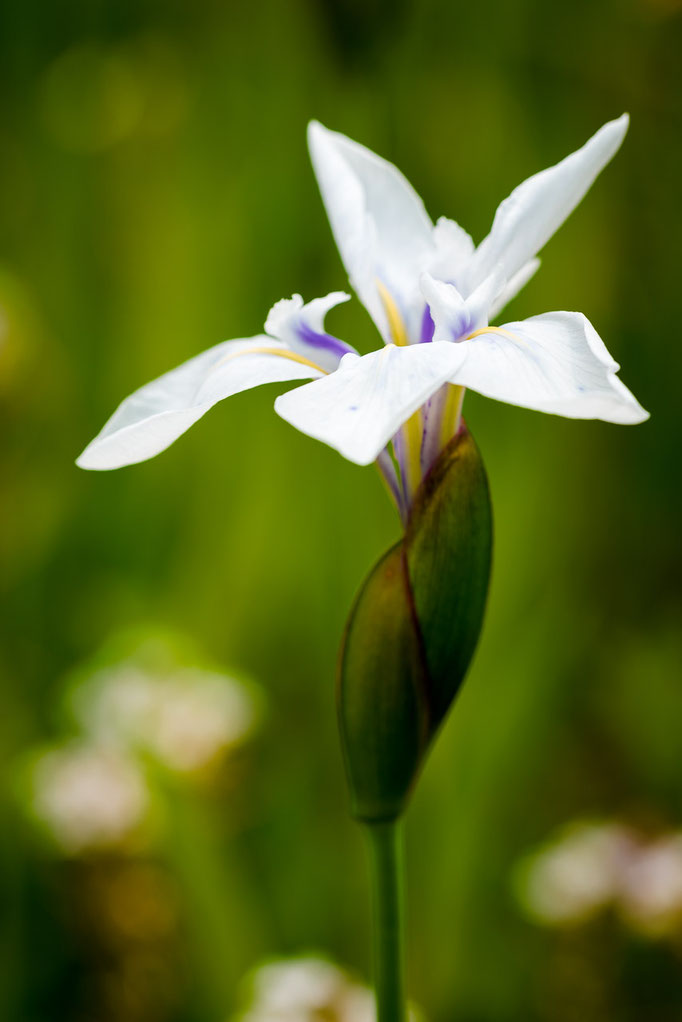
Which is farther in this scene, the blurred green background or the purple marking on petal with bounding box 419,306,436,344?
the blurred green background

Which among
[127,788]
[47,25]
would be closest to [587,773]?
[127,788]

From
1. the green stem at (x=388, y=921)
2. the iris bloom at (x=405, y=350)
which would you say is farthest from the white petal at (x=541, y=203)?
the green stem at (x=388, y=921)

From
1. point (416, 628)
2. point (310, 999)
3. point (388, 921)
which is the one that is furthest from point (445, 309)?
point (310, 999)

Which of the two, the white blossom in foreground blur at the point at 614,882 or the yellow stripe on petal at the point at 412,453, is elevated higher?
the yellow stripe on petal at the point at 412,453

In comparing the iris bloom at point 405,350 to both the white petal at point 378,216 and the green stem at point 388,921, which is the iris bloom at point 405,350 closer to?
the white petal at point 378,216

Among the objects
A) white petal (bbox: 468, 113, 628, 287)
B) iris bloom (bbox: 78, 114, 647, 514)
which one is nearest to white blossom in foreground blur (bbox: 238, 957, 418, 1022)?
iris bloom (bbox: 78, 114, 647, 514)

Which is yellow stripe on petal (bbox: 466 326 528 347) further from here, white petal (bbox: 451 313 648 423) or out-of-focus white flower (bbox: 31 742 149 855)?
out-of-focus white flower (bbox: 31 742 149 855)
